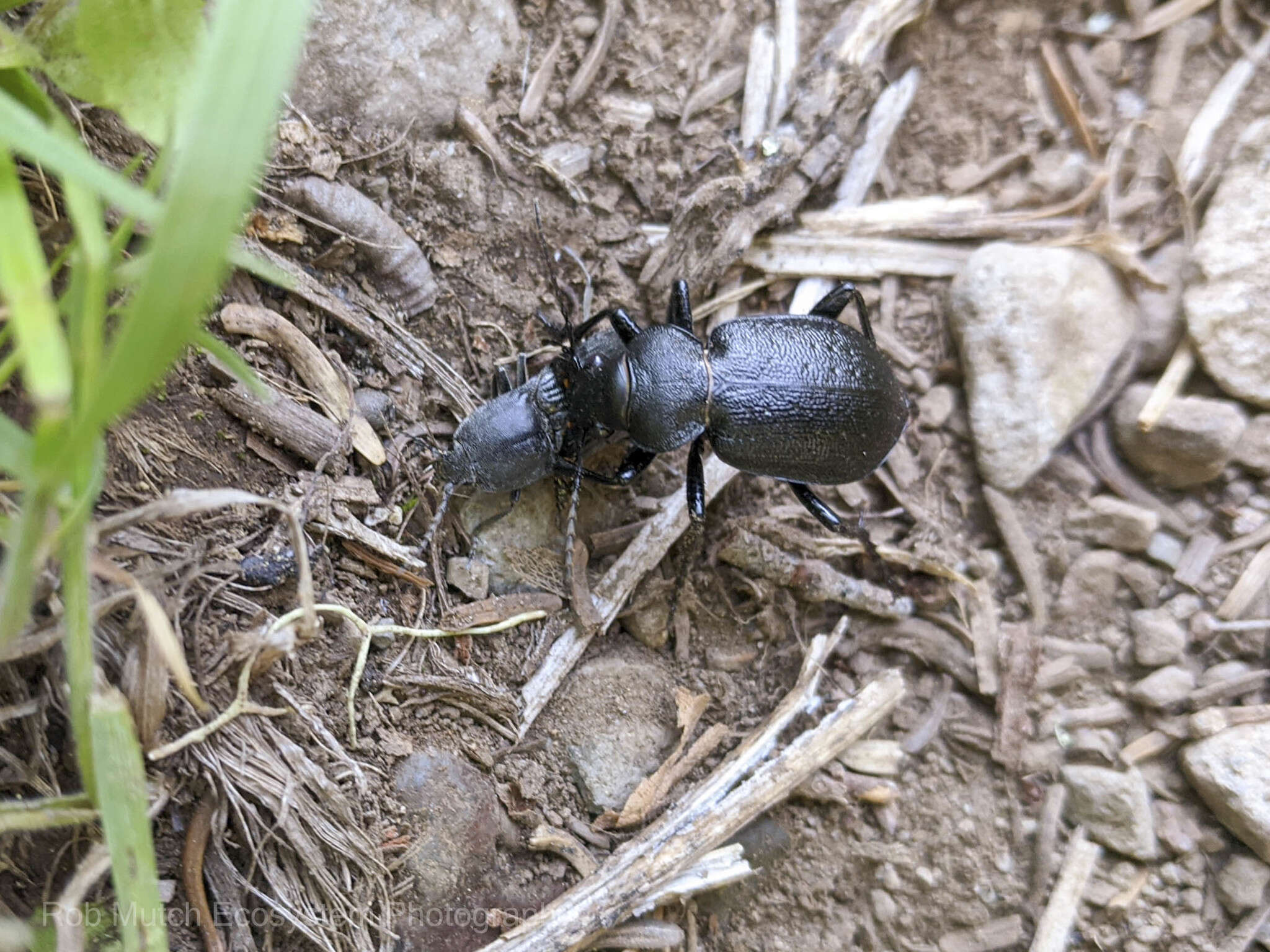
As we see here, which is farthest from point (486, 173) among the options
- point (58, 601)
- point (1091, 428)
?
point (1091, 428)

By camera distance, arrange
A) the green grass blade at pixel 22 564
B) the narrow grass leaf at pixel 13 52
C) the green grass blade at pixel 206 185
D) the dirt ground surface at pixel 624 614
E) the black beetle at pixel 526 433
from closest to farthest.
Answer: the green grass blade at pixel 206 185
the green grass blade at pixel 22 564
the narrow grass leaf at pixel 13 52
the dirt ground surface at pixel 624 614
the black beetle at pixel 526 433

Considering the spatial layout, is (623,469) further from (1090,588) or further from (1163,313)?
(1163,313)

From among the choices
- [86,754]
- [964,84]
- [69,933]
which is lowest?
[69,933]

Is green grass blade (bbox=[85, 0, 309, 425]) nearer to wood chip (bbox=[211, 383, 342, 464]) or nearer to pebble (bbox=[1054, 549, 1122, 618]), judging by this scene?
wood chip (bbox=[211, 383, 342, 464])

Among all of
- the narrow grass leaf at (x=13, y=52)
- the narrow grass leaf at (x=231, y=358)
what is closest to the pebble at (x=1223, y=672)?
the narrow grass leaf at (x=231, y=358)

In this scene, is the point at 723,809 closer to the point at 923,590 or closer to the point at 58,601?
the point at 923,590

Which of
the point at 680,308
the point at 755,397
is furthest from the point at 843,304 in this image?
the point at 680,308

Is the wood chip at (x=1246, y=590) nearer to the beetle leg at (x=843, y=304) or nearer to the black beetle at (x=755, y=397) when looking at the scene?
the black beetle at (x=755, y=397)
